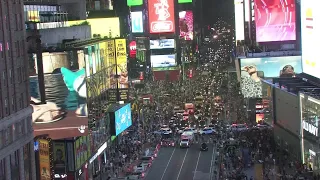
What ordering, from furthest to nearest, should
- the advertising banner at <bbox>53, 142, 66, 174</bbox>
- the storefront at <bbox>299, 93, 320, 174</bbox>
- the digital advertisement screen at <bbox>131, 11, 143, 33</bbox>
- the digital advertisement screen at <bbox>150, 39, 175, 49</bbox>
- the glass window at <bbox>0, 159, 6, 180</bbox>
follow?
1. the digital advertisement screen at <bbox>131, 11, 143, 33</bbox>
2. the digital advertisement screen at <bbox>150, 39, 175, 49</bbox>
3. the storefront at <bbox>299, 93, 320, 174</bbox>
4. the advertising banner at <bbox>53, 142, 66, 174</bbox>
5. the glass window at <bbox>0, 159, 6, 180</bbox>

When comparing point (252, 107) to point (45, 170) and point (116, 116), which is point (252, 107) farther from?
point (45, 170)

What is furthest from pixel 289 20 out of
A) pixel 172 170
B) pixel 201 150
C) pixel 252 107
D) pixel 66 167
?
pixel 66 167

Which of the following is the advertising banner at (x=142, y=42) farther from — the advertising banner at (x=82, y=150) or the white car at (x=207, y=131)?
the advertising banner at (x=82, y=150)

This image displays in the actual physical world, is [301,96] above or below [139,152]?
above

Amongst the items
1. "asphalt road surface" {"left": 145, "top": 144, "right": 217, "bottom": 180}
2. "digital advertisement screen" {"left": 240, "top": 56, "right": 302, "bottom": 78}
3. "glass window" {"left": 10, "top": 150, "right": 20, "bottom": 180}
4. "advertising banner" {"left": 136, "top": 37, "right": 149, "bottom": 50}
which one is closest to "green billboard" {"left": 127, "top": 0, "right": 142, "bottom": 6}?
"advertising banner" {"left": 136, "top": 37, "right": 149, "bottom": 50}

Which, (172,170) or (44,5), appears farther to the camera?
(44,5)

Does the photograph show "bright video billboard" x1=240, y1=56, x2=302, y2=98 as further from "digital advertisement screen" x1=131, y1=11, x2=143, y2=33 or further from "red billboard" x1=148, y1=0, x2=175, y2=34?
"digital advertisement screen" x1=131, y1=11, x2=143, y2=33

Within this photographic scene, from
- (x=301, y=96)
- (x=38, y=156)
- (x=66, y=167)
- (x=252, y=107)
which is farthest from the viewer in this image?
(x=252, y=107)
